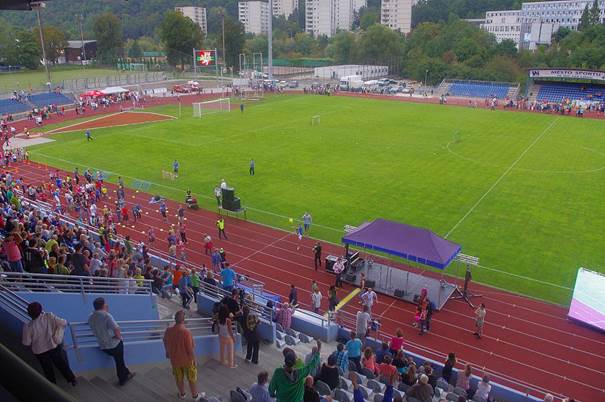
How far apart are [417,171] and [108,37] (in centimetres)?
8545

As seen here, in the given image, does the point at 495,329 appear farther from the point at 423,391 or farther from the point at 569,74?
the point at 569,74

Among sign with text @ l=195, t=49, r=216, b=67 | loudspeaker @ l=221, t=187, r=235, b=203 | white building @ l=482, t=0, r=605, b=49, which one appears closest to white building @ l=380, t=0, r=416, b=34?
white building @ l=482, t=0, r=605, b=49

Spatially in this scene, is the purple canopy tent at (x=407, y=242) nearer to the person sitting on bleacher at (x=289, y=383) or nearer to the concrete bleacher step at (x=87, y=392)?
the person sitting on bleacher at (x=289, y=383)

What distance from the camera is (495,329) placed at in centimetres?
1623

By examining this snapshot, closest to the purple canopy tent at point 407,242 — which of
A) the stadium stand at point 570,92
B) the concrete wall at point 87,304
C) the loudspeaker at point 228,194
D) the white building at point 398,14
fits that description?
the loudspeaker at point 228,194

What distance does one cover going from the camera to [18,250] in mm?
11242

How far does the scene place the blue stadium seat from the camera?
242ft

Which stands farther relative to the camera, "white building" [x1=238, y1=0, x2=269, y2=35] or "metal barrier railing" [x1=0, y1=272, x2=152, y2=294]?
"white building" [x1=238, y1=0, x2=269, y2=35]

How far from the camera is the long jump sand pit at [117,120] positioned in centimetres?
4791

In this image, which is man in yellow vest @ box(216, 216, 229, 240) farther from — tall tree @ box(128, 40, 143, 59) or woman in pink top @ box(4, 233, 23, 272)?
tall tree @ box(128, 40, 143, 59)

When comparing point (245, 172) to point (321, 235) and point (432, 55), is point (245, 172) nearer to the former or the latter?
point (321, 235)

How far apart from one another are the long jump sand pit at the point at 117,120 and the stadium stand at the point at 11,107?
10262 millimetres

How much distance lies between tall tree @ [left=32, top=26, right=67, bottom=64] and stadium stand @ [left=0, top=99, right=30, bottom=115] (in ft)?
131

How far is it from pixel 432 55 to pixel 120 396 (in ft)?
321
